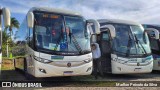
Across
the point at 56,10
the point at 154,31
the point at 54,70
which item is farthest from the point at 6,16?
the point at 154,31

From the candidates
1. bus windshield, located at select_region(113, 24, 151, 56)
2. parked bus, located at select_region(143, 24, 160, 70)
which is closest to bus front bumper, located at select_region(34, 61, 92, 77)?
bus windshield, located at select_region(113, 24, 151, 56)

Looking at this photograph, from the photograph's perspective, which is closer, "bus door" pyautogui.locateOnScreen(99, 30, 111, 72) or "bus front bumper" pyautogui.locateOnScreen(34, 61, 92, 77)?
"bus front bumper" pyautogui.locateOnScreen(34, 61, 92, 77)

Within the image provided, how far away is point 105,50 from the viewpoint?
1572 centimetres

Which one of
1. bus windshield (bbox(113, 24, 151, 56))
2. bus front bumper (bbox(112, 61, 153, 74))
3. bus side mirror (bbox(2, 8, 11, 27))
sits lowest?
bus front bumper (bbox(112, 61, 153, 74))

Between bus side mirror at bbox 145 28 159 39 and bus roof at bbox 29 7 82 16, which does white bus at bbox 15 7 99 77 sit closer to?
bus roof at bbox 29 7 82 16

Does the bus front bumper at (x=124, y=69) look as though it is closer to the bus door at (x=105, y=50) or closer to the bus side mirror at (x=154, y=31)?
the bus door at (x=105, y=50)

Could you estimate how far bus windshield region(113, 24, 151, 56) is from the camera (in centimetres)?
1520

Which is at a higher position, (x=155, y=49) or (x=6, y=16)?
(x=6, y=16)

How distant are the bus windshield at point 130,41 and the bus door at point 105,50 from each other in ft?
1.40

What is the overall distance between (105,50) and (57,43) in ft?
12.4

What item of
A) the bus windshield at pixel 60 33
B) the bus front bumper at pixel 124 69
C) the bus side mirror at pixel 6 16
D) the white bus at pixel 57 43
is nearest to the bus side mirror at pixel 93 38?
the bus front bumper at pixel 124 69

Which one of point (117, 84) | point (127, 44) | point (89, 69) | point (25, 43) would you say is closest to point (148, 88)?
point (117, 84)

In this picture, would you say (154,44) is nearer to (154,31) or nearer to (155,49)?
(155,49)

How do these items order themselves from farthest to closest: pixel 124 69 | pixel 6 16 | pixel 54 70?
pixel 124 69, pixel 54 70, pixel 6 16
